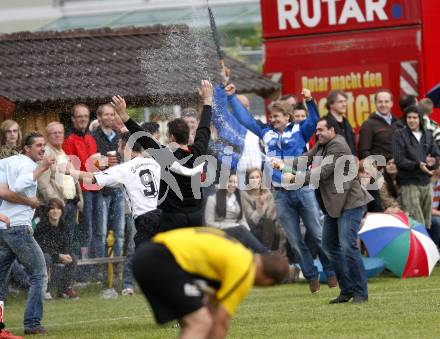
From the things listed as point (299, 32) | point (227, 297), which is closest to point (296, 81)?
point (299, 32)

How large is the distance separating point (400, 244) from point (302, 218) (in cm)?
167

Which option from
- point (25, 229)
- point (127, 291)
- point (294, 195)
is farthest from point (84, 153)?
point (25, 229)

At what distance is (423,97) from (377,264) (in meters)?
2.97

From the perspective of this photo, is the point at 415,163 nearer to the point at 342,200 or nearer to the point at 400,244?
the point at 400,244

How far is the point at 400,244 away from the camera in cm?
1683

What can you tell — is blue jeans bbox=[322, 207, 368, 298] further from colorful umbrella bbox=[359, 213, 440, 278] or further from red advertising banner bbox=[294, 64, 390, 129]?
red advertising banner bbox=[294, 64, 390, 129]

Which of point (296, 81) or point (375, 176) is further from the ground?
point (296, 81)

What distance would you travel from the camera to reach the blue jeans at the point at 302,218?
51.1ft

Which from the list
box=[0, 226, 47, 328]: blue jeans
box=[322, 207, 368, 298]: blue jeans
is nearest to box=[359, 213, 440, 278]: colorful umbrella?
box=[322, 207, 368, 298]: blue jeans

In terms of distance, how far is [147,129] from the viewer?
1357 cm

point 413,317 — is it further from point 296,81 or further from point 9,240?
point 296,81

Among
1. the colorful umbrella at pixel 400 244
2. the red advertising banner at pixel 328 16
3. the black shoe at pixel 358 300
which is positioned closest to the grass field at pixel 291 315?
the black shoe at pixel 358 300

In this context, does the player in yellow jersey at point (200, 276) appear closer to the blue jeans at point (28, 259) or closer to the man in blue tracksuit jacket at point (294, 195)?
the blue jeans at point (28, 259)

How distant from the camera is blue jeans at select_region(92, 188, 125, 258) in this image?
17188 millimetres
